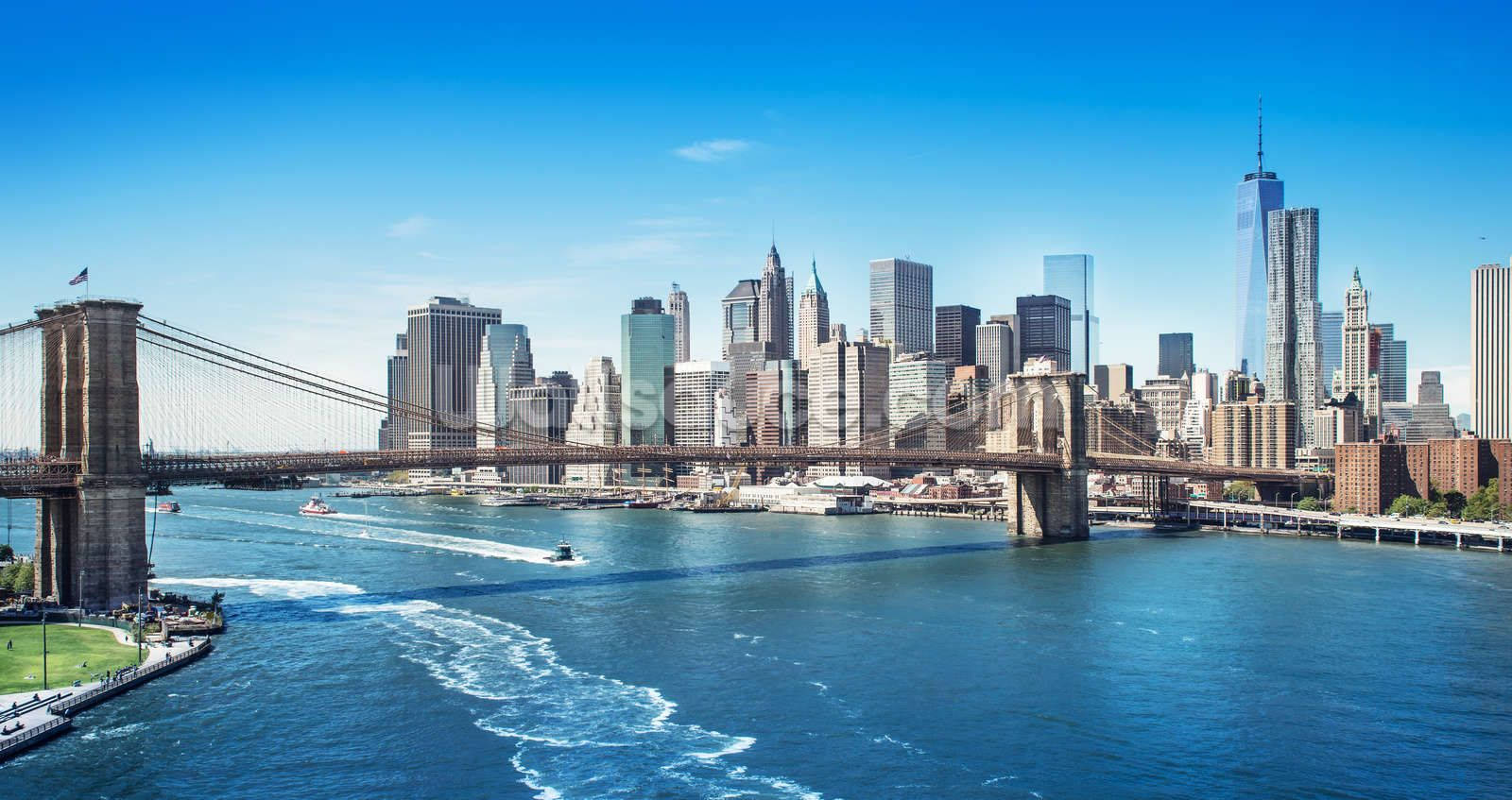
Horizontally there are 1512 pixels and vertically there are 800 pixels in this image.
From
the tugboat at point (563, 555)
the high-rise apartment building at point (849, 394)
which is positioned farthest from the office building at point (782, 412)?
the tugboat at point (563, 555)

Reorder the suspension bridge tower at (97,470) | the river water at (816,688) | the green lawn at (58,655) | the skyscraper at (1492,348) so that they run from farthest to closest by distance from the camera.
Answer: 1. the skyscraper at (1492,348)
2. the suspension bridge tower at (97,470)
3. the green lawn at (58,655)
4. the river water at (816,688)

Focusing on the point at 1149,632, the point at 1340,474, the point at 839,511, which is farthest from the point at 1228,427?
the point at 1149,632

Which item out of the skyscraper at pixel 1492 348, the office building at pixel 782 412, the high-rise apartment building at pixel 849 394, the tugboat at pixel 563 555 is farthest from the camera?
the office building at pixel 782 412

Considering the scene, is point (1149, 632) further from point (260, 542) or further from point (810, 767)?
point (260, 542)

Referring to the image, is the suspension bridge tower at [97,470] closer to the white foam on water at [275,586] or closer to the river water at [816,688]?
the river water at [816,688]

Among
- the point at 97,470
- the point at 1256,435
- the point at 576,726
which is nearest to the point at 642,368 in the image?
the point at 1256,435

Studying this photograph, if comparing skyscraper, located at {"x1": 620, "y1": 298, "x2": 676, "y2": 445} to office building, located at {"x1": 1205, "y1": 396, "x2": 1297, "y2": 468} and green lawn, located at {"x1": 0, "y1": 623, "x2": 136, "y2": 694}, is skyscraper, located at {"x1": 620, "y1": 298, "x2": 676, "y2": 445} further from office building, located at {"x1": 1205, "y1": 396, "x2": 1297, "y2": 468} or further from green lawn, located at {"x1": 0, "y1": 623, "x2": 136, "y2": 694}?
green lawn, located at {"x1": 0, "y1": 623, "x2": 136, "y2": 694}

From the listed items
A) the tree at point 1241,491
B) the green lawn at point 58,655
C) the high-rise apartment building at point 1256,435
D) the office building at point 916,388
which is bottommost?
the tree at point 1241,491
